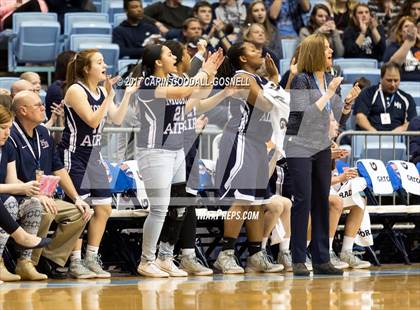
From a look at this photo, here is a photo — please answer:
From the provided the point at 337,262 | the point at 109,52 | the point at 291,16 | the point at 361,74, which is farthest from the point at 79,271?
the point at 291,16

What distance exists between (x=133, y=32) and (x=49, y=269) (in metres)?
5.02

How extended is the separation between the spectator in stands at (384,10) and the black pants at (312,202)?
7.07 m

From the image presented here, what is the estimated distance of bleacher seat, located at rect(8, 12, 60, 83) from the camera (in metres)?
13.3


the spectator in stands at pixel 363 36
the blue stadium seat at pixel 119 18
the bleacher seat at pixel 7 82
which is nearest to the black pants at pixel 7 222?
the bleacher seat at pixel 7 82

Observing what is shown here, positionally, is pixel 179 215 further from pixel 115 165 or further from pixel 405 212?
pixel 405 212

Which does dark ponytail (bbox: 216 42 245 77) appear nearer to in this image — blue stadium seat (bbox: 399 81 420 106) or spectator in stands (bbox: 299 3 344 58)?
blue stadium seat (bbox: 399 81 420 106)

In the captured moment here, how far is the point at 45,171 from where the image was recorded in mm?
9430

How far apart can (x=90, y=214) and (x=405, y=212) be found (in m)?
3.26

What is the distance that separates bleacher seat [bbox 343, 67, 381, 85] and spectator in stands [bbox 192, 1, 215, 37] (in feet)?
5.51

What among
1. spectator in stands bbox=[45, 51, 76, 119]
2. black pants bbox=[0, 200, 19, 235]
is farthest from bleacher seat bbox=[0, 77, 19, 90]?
black pants bbox=[0, 200, 19, 235]

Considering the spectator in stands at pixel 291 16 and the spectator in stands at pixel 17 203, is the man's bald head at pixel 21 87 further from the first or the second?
the spectator in stands at pixel 291 16

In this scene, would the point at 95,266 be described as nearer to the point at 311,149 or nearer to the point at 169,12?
the point at 311,149

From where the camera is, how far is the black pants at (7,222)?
8.78m

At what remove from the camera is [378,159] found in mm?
11953
